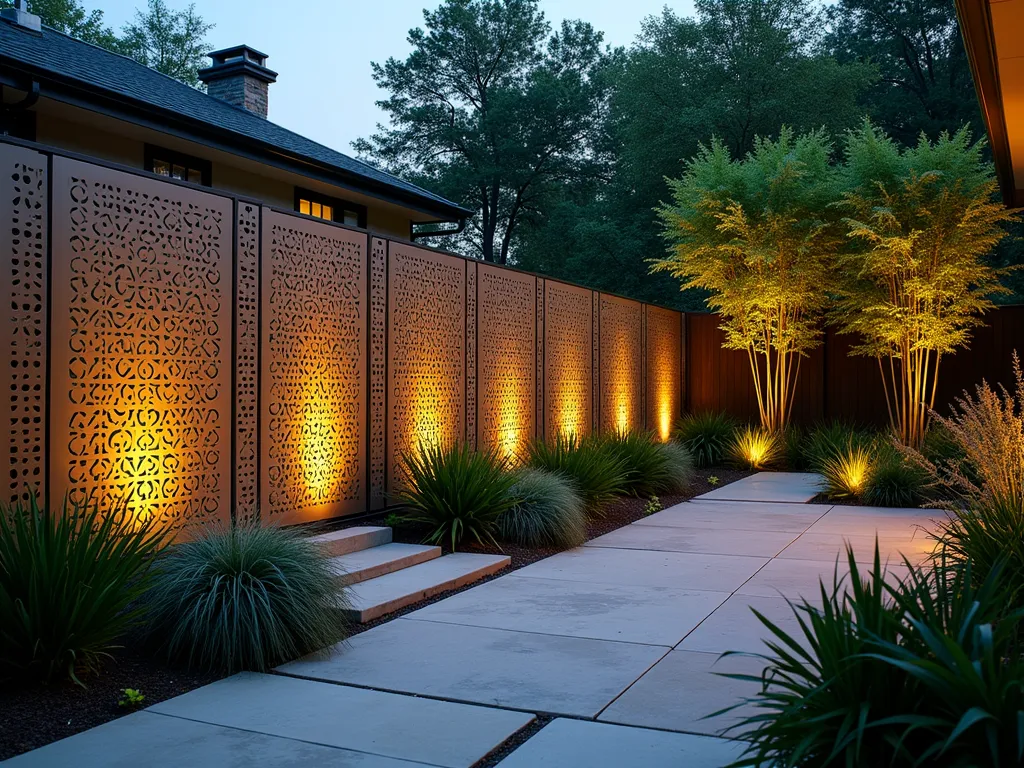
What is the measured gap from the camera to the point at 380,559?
6.50 meters

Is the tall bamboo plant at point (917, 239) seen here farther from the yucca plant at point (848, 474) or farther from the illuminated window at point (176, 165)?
the illuminated window at point (176, 165)

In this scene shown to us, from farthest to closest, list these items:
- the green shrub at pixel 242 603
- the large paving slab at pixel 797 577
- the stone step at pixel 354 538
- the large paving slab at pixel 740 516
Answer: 1. the large paving slab at pixel 740 516
2. the stone step at pixel 354 538
3. the large paving slab at pixel 797 577
4. the green shrub at pixel 242 603

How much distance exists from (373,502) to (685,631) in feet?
12.4

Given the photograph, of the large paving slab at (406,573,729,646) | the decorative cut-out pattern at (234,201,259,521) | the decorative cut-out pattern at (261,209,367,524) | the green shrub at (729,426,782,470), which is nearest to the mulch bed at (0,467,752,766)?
the large paving slab at (406,573,729,646)

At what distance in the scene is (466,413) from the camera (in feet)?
31.4

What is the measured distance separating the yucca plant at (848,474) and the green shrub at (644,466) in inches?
70.7

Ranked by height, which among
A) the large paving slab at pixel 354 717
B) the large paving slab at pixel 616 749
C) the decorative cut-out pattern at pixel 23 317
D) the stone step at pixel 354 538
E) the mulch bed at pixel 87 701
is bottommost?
the large paving slab at pixel 616 749

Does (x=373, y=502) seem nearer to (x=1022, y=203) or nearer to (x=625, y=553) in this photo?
(x=625, y=553)

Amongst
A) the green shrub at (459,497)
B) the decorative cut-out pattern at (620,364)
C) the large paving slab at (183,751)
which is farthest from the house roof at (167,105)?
the large paving slab at (183,751)

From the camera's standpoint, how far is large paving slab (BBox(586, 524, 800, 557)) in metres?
7.60

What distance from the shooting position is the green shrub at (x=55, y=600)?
3748 mm

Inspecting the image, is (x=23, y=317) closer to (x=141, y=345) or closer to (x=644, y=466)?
(x=141, y=345)

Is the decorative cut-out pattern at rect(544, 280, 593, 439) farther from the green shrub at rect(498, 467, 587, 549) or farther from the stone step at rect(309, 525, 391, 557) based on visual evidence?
the stone step at rect(309, 525, 391, 557)

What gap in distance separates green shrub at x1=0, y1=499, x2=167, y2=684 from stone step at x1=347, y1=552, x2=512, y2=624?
1573mm
